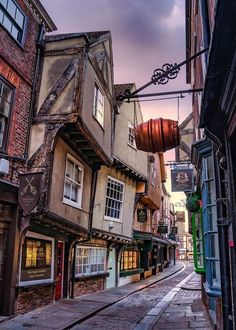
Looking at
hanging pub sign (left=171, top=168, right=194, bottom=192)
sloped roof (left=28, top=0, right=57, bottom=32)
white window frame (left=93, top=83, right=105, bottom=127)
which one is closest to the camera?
sloped roof (left=28, top=0, right=57, bottom=32)

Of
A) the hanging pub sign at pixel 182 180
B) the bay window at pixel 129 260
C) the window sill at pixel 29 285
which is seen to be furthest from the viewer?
the bay window at pixel 129 260

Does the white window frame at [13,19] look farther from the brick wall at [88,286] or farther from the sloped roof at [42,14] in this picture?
the brick wall at [88,286]

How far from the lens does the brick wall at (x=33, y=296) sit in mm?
9855

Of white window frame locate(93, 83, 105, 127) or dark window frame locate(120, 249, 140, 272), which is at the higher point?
white window frame locate(93, 83, 105, 127)

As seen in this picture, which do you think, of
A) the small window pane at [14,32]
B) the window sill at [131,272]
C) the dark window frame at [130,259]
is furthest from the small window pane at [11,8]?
the window sill at [131,272]

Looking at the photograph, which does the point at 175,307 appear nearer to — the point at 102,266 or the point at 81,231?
the point at 81,231

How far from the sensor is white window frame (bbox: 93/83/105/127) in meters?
12.9

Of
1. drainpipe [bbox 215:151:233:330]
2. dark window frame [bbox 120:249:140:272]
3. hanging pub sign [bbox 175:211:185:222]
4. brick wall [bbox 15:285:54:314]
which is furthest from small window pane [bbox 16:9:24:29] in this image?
hanging pub sign [bbox 175:211:185:222]

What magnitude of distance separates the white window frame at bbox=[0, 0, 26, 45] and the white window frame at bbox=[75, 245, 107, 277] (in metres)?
9.04

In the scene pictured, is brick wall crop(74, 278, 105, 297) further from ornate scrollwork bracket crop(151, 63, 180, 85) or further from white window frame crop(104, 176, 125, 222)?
ornate scrollwork bracket crop(151, 63, 180, 85)

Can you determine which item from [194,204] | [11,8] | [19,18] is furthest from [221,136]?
[19,18]

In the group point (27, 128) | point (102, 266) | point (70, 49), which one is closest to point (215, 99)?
point (27, 128)

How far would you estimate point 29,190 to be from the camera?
896cm

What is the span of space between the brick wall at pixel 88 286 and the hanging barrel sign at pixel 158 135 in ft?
33.5
